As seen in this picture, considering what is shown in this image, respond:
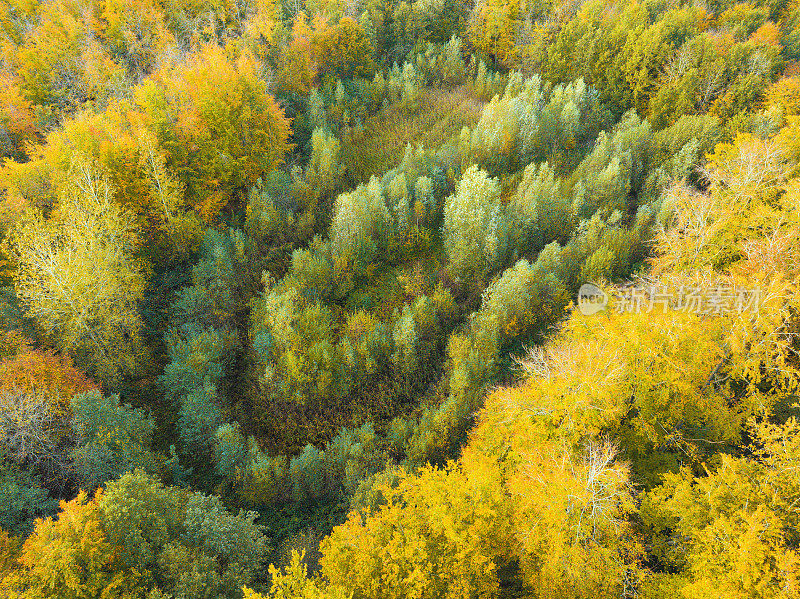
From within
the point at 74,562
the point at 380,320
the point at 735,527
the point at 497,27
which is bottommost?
the point at 380,320

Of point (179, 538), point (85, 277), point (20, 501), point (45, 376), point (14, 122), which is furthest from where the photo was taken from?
point (14, 122)

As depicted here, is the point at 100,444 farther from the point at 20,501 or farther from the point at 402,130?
the point at 402,130

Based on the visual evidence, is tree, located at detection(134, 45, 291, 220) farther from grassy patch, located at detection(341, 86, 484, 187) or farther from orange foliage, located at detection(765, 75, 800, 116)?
orange foliage, located at detection(765, 75, 800, 116)

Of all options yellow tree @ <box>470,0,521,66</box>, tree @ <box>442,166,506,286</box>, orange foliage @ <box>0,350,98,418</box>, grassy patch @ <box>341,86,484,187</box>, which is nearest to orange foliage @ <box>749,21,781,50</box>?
yellow tree @ <box>470,0,521,66</box>

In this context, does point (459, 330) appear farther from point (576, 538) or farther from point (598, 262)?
point (576, 538)

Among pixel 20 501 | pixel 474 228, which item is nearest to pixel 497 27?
pixel 474 228

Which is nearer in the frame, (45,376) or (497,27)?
(45,376)
